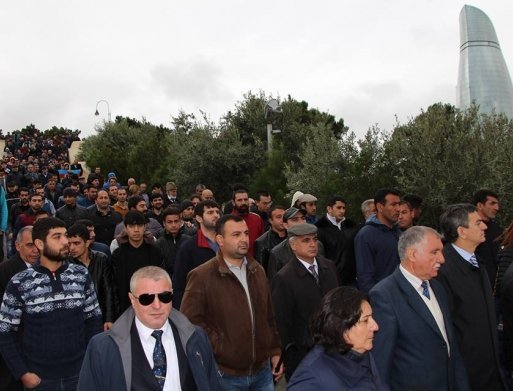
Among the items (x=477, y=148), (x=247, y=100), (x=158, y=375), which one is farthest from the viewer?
(x=247, y=100)

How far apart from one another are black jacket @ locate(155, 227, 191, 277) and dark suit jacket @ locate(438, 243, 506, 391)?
4230 mm

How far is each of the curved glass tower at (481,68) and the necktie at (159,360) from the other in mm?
47060

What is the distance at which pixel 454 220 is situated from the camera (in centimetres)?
473

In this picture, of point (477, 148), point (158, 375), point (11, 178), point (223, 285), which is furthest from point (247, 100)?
point (158, 375)

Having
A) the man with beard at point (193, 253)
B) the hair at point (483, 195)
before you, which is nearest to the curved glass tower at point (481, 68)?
the hair at point (483, 195)

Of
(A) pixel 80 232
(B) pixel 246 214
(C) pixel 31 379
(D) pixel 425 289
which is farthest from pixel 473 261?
(B) pixel 246 214

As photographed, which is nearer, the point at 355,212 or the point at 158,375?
the point at 158,375

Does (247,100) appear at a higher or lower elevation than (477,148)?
higher

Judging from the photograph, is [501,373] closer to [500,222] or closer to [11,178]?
[500,222]

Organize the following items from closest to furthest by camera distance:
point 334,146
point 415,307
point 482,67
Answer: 1. point 415,307
2. point 334,146
3. point 482,67

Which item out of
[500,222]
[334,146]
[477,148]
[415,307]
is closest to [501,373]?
[415,307]

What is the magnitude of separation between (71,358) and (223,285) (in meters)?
1.35

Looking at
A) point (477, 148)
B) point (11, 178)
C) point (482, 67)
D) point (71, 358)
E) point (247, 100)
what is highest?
point (482, 67)

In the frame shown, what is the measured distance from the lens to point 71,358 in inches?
184
